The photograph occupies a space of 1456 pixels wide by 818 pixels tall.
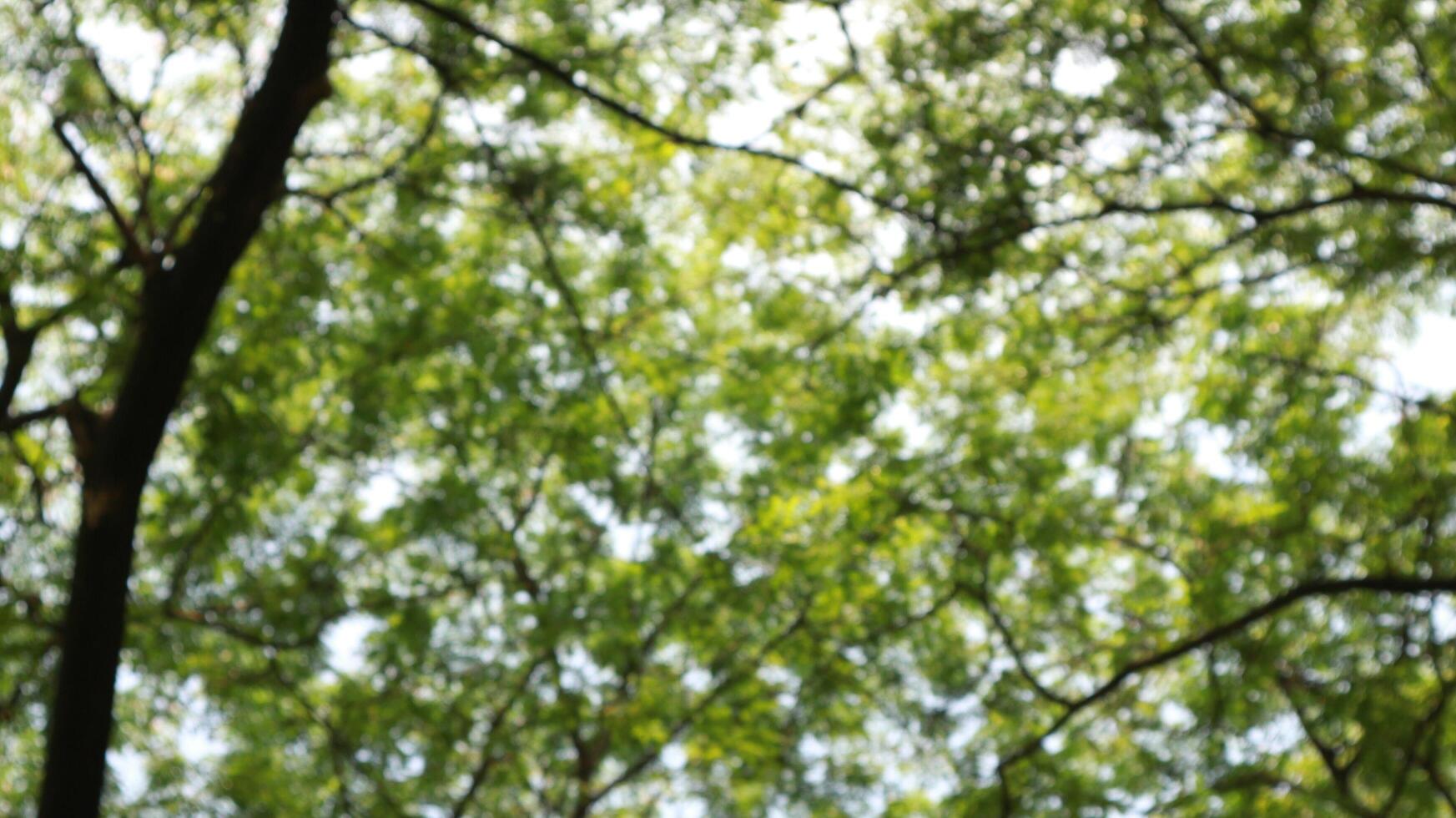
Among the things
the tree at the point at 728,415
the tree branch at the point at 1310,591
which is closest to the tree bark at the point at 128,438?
the tree at the point at 728,415

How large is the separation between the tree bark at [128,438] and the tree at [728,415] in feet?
0.05

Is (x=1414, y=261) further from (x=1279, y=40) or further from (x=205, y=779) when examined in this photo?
(x=205, y=779)

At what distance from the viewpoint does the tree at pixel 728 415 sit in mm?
Result: 6480

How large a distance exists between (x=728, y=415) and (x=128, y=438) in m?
7.10

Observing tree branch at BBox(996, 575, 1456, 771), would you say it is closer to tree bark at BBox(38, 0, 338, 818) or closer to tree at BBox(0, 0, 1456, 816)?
tree at BBox(0, 0, 1456, 816)

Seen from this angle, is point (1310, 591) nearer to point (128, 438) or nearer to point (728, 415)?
point (128, 438)

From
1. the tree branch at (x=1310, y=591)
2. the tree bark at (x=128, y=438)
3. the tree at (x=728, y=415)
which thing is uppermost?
the tree at (x=728, y=415)

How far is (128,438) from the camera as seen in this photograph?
4.46 m

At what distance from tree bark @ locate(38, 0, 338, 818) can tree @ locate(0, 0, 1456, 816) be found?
0.05ft

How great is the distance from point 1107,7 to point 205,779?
24.5 ft

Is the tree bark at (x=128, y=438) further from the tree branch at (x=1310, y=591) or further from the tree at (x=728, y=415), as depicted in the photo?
the tree branch at (x=1310, y=591)

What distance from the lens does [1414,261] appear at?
6727 millimetres

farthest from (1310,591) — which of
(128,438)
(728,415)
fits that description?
(728,415)

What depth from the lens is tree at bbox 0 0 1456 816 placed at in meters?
6.48
